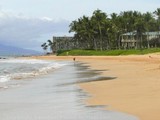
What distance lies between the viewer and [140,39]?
11294cm

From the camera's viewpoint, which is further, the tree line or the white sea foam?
the tree line

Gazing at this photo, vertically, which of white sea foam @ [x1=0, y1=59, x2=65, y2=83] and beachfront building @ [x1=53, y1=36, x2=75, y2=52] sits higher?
beachfront building @ [x1=53, y1=36, x2=75, y2=52]

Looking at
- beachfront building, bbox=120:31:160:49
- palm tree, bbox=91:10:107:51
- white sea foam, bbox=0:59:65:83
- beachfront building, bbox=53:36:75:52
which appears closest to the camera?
white sea foam, bbox=0:59:65:83

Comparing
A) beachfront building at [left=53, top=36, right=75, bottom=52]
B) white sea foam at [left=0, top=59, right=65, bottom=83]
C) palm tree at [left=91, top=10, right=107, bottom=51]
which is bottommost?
white sea foam at [left=0, top=59, right=65, bottom=83]

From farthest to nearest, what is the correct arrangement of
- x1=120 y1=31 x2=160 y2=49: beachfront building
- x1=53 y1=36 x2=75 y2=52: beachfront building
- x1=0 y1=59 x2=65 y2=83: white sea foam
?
x1=53 y1=36 x2=75 y2=52: beachfront building → x1=120 y1=31 x2=160 y2=49: beachfront building → x1=0 y1=59 x2=65 y2=83: white sea foam

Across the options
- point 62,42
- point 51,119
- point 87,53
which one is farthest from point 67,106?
point 62,42

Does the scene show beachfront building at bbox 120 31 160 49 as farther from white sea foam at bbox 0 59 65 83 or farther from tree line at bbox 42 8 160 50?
white sea foam at bbox 0 59 65 83

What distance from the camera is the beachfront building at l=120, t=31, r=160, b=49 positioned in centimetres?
11100

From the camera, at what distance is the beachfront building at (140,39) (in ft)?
364

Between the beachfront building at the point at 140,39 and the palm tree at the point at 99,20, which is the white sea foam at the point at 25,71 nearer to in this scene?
the palm tree at the point at 99,20

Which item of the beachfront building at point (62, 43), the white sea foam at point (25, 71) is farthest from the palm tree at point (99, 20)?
the beachfront building at point (62, 43)

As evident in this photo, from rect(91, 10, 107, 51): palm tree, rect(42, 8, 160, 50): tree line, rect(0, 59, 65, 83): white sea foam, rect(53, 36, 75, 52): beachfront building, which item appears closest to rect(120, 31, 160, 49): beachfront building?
rect(42, 8, 160, 50): tree line

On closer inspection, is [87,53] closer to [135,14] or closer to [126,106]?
[135,14]

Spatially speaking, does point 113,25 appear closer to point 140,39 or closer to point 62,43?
point 140,39
